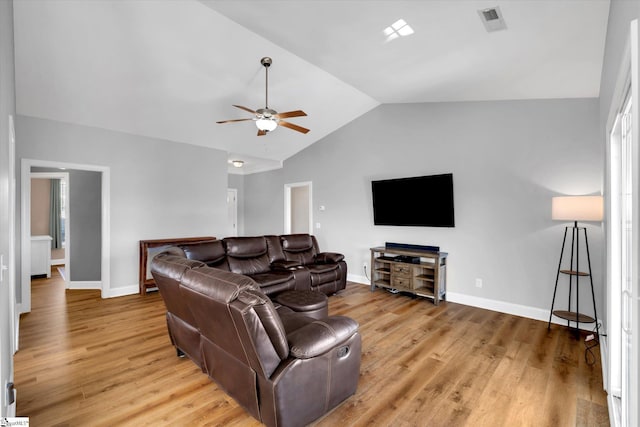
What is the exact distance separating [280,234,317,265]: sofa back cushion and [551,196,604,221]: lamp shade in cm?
348

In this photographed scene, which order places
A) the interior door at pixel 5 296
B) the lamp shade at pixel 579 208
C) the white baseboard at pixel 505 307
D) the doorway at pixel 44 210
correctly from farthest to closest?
1. the doorway at pixel 44 210
2. the white baseboard at pixel 505 307
3. the lamp shade at pixel 579 208
4. the interior door at pixel 5 296

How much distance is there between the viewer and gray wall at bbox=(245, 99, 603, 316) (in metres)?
3.60

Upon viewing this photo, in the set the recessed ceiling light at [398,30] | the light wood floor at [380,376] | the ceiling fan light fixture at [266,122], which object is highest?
the recessed ceiling light at [398,30]

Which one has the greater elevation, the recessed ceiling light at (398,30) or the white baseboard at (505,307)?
the recessed ceiling light at (398,30)

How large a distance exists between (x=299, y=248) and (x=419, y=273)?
6.61 feet

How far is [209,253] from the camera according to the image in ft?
13.4

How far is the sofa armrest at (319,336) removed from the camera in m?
1.77

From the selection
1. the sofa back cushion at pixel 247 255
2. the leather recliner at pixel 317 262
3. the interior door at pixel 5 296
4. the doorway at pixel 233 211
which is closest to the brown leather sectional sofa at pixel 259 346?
the interior door at pixel 5 296

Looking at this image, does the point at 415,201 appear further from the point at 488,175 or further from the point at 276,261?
the point at 276,261

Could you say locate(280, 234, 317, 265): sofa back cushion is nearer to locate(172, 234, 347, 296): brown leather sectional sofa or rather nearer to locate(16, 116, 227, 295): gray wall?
locate(172, 234, 347, 296): brown leather sectional sofa

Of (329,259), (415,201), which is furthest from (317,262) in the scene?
(415,201)

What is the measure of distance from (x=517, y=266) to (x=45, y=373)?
17.1 ft

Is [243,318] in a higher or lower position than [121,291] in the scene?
higher

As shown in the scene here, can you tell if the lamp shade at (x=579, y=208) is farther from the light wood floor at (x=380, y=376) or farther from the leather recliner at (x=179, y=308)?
the leather recliner at (x=179, y=308)
